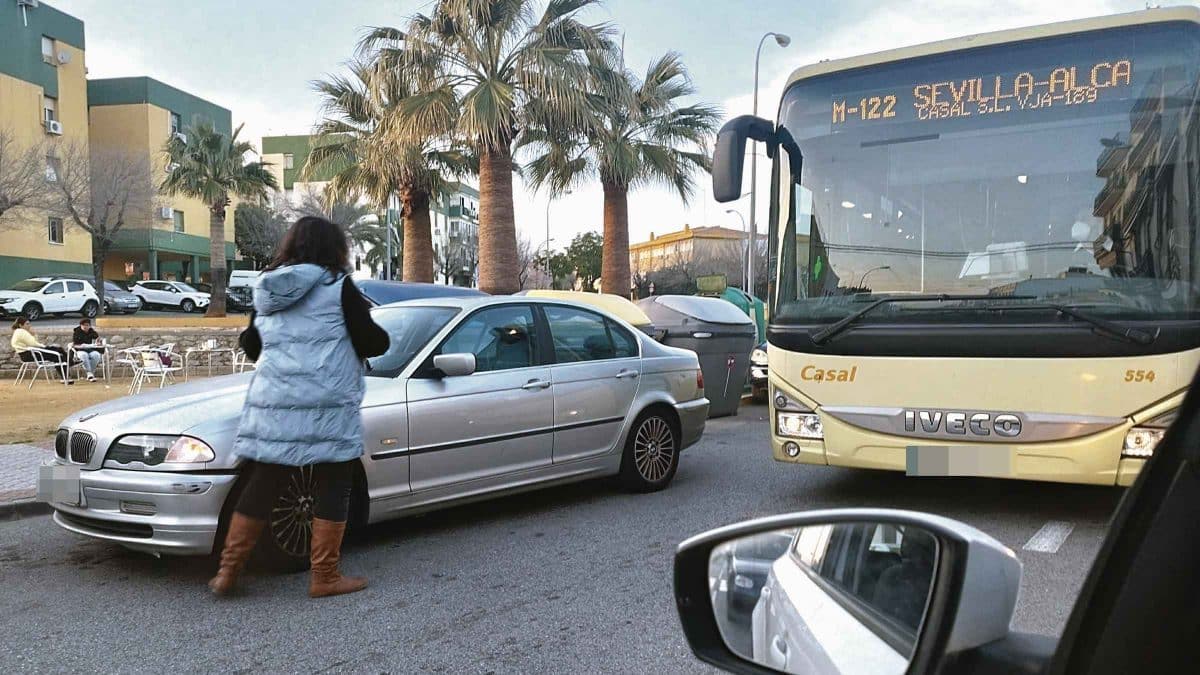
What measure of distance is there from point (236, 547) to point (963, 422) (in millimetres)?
3949

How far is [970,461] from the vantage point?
488 centimetres

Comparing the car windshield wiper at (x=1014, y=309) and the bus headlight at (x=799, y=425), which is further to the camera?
the bus headlight at (x=799, y=425)

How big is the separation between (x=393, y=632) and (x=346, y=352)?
4.36 ft

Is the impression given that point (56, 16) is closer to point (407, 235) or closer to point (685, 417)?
point (407, 235)

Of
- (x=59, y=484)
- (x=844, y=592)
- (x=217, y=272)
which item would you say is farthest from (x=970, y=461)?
(x=217, y=272)

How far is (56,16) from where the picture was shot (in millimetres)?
36625

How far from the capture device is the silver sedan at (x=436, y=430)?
4.31m

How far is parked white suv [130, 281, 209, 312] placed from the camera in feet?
122

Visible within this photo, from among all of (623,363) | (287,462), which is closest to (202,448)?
(287,462)

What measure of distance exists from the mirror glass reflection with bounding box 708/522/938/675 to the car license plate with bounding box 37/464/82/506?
4.16m

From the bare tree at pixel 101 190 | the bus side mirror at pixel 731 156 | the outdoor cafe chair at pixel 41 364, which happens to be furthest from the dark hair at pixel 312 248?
the bare tree at pixel 101 190

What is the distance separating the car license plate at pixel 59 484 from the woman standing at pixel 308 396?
3.01 feet

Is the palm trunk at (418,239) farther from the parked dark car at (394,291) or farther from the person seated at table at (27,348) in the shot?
the parked dark car at (394,291)

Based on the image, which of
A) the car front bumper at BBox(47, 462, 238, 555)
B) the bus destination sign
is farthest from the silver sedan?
the bus destination sign
